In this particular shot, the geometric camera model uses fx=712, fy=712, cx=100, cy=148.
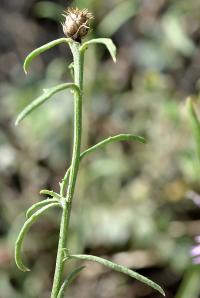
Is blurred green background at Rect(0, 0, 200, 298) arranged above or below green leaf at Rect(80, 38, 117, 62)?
below

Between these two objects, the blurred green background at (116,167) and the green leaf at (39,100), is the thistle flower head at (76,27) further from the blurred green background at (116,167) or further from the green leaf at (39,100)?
the blurred green background at (116,167)

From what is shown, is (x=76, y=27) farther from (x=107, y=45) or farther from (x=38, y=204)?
(x=38, y=204)

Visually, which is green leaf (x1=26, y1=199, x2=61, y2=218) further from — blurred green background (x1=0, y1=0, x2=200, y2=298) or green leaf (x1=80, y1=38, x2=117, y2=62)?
blurred green background (x1=0, y1=0, x2=200, y2=298)

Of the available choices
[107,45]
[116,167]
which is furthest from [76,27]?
[116,167]

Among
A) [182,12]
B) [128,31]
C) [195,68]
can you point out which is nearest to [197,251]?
[182,12]

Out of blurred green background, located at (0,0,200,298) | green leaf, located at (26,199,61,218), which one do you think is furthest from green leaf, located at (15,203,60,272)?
blurred green background, located at (0,0,200,298)

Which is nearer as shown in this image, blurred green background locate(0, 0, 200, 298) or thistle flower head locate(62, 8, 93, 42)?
thistle flower head locate(62, 8, 93, 42)

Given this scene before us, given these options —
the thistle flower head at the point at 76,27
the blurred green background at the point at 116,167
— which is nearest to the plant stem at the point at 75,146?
the thistle flower head at the point at 76,27

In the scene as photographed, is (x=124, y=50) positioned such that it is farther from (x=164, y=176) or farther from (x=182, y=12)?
(x=164, y=176)
